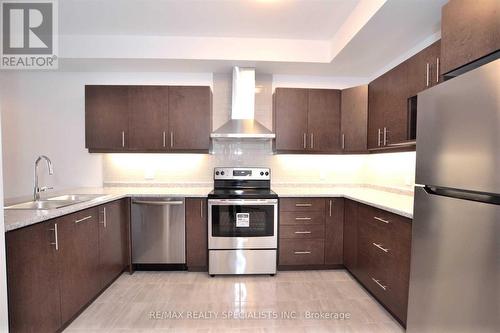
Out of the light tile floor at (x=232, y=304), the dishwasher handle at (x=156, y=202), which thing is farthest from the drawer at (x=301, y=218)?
the dishwasher handle at (x=156, y=202)

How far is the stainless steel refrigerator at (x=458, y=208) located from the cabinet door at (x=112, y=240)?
2549 mm

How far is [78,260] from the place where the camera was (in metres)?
1.99

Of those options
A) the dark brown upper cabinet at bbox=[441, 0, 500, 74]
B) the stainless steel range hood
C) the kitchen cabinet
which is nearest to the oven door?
the stainless steel range hood

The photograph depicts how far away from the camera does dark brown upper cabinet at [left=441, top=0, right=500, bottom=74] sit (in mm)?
1252

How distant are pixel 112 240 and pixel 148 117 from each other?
1443mm

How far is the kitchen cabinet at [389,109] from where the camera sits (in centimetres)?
223

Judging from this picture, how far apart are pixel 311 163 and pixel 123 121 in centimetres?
247

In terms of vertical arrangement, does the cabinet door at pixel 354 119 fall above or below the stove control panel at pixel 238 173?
above

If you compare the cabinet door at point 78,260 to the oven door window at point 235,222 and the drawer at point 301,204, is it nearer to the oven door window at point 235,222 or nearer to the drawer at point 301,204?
the oven door window at point 235,222

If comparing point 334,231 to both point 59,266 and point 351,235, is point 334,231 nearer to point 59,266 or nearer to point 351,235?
point 351,235

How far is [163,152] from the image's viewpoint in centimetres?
315

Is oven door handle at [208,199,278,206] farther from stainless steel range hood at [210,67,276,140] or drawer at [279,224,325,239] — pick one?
stainless steel range hood at [210,67,276,140]

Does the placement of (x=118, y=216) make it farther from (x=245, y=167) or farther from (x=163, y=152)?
(x=245, y=167)

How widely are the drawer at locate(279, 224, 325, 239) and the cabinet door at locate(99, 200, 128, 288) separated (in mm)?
1756
